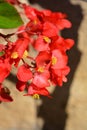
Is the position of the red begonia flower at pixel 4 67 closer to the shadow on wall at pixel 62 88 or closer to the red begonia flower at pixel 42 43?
the red begonia flower at pixel 42 43

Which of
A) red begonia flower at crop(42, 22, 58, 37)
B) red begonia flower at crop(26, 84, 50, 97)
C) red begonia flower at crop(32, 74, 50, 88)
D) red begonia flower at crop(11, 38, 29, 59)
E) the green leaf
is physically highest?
the green leaf

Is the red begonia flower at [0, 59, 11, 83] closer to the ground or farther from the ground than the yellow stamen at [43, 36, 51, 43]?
closer to the ground

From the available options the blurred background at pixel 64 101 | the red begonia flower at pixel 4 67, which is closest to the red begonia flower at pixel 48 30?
the red begonia flower at pixel 4 67

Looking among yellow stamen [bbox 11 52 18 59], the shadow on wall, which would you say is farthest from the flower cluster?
the shadow on wall

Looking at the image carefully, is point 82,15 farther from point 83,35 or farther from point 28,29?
point 28,29

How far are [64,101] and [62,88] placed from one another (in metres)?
0.07

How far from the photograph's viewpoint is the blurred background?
184 centimetres

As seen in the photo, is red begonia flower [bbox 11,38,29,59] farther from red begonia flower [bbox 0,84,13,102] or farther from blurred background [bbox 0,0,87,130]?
blurred background [bbox 0,0,87,130]

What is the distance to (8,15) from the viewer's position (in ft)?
2.42

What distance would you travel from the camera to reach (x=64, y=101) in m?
2.00

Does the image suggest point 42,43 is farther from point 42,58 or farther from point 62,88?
point 62,88

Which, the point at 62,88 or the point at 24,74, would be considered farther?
the point at 62,88

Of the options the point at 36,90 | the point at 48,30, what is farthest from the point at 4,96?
the point at 48,30

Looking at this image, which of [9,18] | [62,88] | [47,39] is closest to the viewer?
[9,18]
